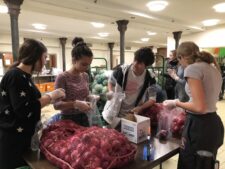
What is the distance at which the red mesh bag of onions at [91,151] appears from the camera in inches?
36.4

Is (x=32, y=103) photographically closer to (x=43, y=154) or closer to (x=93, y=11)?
(x=43, y=154)

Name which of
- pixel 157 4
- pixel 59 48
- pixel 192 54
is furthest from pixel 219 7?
pixel 59 48

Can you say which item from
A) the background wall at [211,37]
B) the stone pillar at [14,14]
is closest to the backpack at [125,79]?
the stone pillar at [14,14]

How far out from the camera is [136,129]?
133 centimetres

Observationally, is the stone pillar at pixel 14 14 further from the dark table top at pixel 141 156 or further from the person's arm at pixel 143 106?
the dark table top at pixel 141 156

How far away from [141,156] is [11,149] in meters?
0.76

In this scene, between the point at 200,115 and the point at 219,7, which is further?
the point at 219,7

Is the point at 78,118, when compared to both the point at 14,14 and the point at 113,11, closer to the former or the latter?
the point at 14,14

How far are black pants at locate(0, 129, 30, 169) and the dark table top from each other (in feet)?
0.19

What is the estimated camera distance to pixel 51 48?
9828 mm

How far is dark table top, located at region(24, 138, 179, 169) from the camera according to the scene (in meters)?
1.06

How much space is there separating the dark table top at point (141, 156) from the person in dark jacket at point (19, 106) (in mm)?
95

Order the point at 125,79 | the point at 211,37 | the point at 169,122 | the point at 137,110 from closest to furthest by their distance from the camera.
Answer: the point at 169,122 < the point at 137,110 < the point at 125,79 < the point at 211,37

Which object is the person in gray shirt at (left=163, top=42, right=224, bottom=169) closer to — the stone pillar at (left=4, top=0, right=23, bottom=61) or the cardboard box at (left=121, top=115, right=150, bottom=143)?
the cardboard box at (left=121, top=115, right=150, bottom=143)
